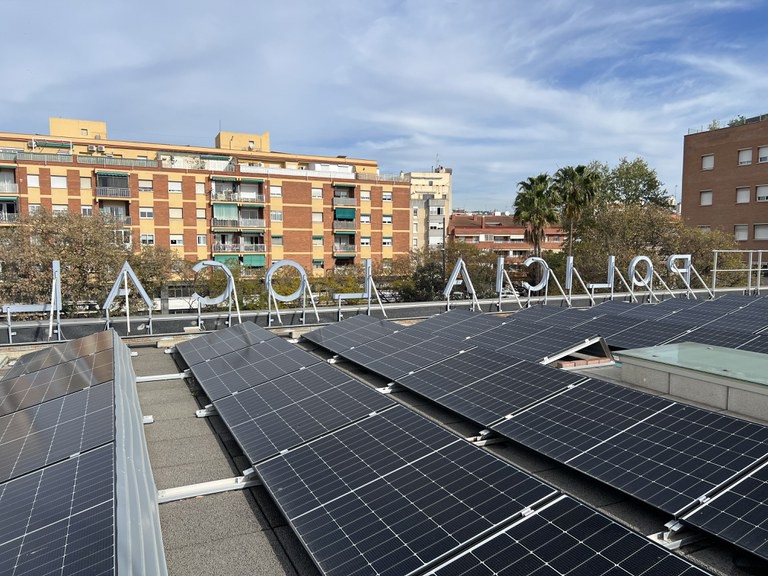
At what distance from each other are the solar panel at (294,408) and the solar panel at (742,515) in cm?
403

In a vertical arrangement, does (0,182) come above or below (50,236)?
above

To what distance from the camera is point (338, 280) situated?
53250mm

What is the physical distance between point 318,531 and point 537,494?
2.11 meters

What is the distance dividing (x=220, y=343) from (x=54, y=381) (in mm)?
4736

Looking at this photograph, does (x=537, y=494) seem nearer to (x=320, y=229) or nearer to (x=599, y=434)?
(x=599, y=434)

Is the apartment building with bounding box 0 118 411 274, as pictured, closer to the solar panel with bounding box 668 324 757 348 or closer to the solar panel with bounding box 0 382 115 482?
the solar panel with bounding box 668 324 757 348

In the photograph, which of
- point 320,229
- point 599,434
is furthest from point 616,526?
point 320,229

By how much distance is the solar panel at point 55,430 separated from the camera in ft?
20.6

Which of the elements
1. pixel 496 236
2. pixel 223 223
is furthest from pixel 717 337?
pixel 496 236

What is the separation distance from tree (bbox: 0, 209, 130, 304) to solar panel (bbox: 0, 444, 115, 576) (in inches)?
1164

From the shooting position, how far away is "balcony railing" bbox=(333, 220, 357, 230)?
73.9 metres

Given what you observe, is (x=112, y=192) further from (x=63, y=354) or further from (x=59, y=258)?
(x=63, y=354)

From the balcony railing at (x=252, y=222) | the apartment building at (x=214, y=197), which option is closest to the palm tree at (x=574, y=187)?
the apartment building at (x=214, y=197)

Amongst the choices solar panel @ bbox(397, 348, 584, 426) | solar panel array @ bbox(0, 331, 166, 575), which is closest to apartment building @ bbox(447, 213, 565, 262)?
solar panel @ bbox(397, 348, 584, 426)
